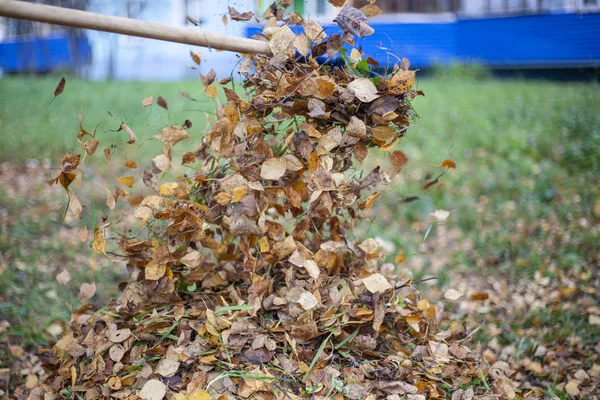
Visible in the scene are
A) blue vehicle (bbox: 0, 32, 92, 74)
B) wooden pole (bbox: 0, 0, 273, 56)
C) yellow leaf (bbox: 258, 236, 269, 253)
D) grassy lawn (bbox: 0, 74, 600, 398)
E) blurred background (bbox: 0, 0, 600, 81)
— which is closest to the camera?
wooden pole (bbox: 0, 0, 273, 56)

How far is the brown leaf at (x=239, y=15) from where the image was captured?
1597 millimetres

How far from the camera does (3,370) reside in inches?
76.6

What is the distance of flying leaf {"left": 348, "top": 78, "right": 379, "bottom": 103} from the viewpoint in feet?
4.80

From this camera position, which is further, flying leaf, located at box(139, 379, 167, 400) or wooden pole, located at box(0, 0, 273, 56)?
flying leaf, located at box(139, 379, 167, 400)

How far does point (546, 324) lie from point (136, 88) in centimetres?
727

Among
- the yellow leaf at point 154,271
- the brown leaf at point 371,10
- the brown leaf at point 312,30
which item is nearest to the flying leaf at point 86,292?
the yellow leaf at point 154,271

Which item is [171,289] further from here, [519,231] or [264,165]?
[519,231]

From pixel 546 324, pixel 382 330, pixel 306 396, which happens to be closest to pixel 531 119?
pixel 546 324

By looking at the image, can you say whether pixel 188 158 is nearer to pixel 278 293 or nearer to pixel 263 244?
pixel 263 244

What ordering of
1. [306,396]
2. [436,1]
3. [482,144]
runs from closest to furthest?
[306,396] → [482,144] → [436,1]

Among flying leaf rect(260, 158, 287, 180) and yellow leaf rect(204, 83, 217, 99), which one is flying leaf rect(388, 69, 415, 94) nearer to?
flying leaf rect(260, 158, 287, 180)

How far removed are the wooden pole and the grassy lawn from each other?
12.8 inches

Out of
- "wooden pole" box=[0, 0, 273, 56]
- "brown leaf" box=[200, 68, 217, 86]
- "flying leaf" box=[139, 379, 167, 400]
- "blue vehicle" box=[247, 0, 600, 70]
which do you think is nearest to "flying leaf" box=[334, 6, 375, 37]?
"wooden pole" box=[0, 0, 273, 56]

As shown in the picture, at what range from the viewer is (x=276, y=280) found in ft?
5.87
